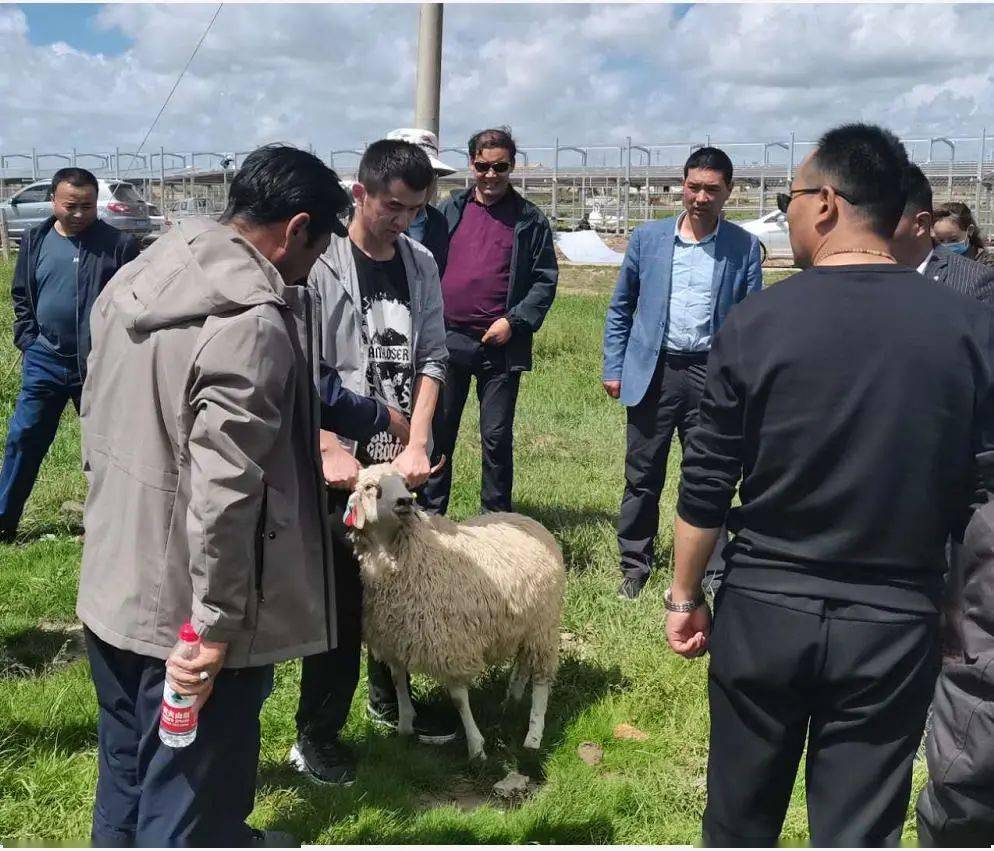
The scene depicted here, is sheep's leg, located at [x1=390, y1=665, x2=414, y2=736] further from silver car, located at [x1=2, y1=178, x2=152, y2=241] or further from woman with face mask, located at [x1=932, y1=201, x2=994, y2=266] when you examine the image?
silver car, located at [x1=2, y1=178, x2=152, y2=241]

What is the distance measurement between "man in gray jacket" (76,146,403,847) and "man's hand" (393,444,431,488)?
0.95 m

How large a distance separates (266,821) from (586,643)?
209 cm

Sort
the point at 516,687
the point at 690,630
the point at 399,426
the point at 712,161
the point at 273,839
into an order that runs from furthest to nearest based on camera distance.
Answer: the point at 712,161 < the point at 516,687 < the point at 399,426 < the point at 273,839 < the point at 690,630

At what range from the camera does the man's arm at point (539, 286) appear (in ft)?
18.5

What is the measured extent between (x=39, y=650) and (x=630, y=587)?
318cm

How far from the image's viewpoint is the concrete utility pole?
6484mm

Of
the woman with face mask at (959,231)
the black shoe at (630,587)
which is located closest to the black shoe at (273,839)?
the black shoe at (630,587)

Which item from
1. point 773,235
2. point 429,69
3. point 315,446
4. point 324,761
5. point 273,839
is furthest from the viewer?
point 773,235

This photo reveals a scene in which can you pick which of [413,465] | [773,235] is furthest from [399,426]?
[773,235]

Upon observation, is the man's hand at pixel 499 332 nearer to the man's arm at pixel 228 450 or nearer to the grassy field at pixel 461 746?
the grassy field at pixel 461 746

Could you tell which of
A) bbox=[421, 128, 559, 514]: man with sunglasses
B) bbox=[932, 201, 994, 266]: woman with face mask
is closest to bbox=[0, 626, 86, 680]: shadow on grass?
bbox=[421, 128, 559, 514]: man with sunglasses

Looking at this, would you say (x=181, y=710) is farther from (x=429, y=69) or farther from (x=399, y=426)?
(x=429, y=69)

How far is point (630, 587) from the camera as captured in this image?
5.49 meters

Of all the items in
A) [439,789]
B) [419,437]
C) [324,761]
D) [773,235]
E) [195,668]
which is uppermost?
[773,235]
